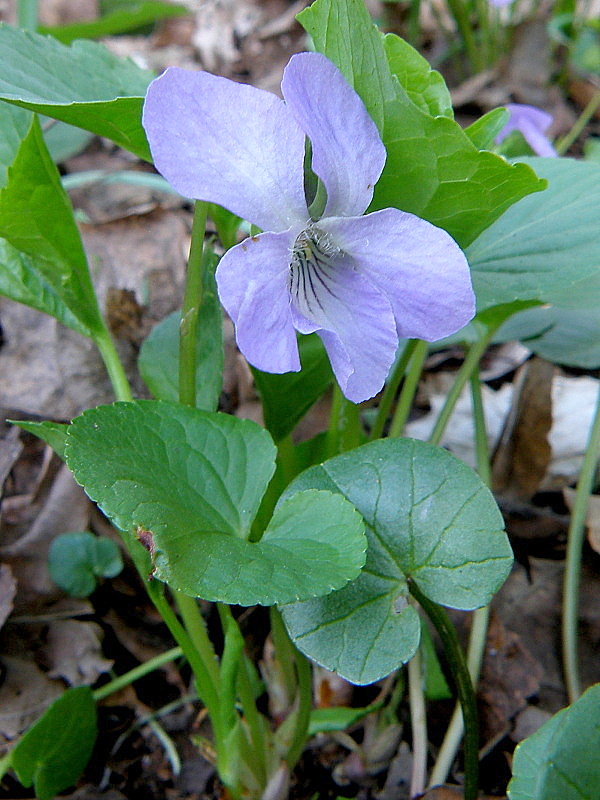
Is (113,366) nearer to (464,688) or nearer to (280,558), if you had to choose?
(280,558)

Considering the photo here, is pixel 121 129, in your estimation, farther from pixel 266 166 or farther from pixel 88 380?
pixel 88 380

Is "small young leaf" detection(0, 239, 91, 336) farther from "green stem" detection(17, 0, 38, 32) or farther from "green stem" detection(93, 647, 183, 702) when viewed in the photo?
"green stem" detection(17, 0, 38, 32)

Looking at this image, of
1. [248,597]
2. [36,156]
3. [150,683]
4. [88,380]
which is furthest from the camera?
[88,380]

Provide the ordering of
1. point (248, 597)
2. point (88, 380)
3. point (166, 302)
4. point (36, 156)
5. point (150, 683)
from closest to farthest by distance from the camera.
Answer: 1. point (248, 597)
2. point (36, 156)
3. point (150, 683)
4. point (88, 380)
5. point (166, 302)

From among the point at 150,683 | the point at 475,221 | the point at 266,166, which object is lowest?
the point at 150,683

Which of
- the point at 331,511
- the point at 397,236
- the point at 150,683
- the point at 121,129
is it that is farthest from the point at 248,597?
the point at 150,683

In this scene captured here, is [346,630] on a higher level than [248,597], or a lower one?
lower

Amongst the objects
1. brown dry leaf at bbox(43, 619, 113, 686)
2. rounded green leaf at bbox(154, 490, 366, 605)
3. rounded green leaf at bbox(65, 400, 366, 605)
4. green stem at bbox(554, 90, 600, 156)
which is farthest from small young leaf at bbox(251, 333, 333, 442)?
green stem at bbox(554, 90, 600, 156)

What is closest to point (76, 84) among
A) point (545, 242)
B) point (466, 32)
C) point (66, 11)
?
point (545, 242)
